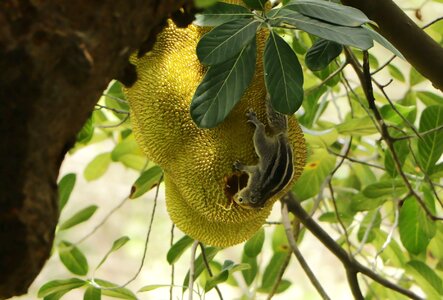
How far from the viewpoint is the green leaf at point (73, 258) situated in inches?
50.3

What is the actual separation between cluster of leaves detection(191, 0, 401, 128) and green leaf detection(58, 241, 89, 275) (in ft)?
2.05

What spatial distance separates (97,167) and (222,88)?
91cm

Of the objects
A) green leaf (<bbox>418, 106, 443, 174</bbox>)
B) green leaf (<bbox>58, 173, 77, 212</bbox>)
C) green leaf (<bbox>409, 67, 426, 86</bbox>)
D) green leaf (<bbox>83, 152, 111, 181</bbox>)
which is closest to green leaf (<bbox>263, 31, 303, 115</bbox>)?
green leaf (<bbox>418, 106, 443, 174</bbox>)

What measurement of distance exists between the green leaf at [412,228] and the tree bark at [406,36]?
1.11ft

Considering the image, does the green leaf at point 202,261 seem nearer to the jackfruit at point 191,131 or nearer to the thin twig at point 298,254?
the thin twig at point 298,254

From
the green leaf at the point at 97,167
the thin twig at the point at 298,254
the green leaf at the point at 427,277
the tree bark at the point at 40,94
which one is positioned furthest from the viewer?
the green leaf at the point at 97,167

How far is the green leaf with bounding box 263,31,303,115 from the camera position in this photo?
0.75 meters

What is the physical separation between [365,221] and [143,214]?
2005 millimetres

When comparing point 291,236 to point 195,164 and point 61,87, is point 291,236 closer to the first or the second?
point 195,164

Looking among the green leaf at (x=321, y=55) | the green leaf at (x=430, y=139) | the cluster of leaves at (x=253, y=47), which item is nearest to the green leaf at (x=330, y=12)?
the cluster of leaves at (x=253, y=47)

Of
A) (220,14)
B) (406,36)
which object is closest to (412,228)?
(406,36)

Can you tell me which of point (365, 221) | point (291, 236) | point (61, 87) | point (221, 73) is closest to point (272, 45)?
point (221, 73)

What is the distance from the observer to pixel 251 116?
32.2 inches

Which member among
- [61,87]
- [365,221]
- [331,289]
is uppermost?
[61,87]
